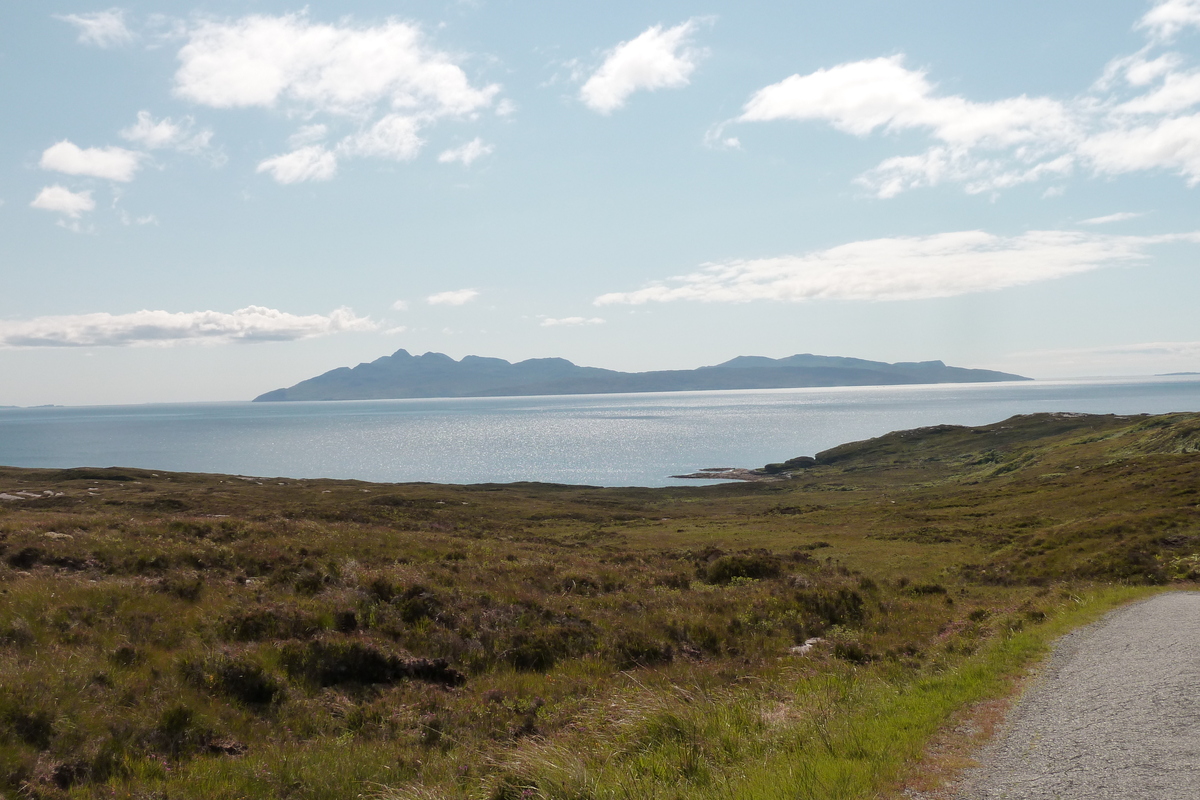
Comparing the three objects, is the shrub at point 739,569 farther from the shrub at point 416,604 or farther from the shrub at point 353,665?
the shrub at point 353,665

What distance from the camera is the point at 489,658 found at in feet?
51.8

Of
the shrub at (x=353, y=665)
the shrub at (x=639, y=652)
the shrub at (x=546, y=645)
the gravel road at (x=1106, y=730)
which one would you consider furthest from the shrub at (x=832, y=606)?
the shrub at (x=353, y=665)

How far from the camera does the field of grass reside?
9.55 m

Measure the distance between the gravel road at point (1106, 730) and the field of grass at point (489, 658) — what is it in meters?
1.01

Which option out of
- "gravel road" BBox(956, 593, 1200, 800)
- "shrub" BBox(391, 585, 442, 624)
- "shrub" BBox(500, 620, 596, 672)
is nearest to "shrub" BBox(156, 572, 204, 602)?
"shrub" BBox(391, 585, 442, 624)

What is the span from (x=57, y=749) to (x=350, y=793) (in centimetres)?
439

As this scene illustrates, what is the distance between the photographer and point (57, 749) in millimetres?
9625

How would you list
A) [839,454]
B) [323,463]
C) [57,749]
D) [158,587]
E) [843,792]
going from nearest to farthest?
[843,792] < [57,749] < [158,587] < [839,454] < [323,463]

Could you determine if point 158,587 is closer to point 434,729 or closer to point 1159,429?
point 434,729

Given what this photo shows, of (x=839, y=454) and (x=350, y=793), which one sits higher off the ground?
(x=350, y=793)

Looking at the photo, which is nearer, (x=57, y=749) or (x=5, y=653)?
(x=57, y=749)

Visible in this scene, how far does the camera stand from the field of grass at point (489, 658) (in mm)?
9555

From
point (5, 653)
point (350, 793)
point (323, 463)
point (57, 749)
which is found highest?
point (5, 653)

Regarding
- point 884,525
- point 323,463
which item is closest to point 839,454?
point 884,525
